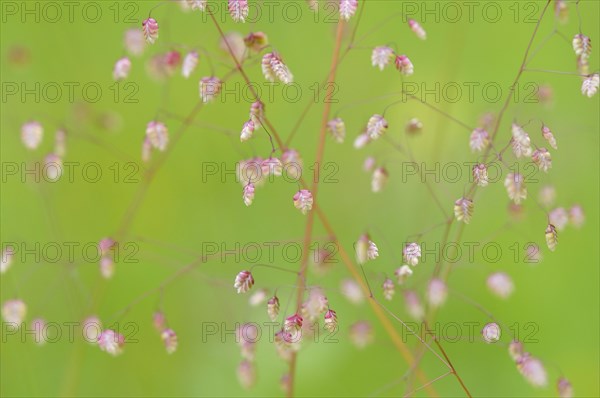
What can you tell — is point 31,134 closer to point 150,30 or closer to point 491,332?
A: point 150,30

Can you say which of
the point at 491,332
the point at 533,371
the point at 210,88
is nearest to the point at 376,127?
the point at 210,88

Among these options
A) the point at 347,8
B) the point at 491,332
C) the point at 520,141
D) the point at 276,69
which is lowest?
the point at 491,332

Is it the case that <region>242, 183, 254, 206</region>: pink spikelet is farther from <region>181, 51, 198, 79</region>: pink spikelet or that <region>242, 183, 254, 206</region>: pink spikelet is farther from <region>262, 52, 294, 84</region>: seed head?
<region>181, 51, 198, 79</region>: pink spikelet

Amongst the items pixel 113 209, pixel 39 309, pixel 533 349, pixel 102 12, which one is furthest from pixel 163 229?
pixel 533 349

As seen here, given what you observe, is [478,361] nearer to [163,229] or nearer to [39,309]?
[163,229]

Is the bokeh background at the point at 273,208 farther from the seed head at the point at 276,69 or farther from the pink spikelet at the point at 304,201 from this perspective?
the pink spikelet at the point at 304,201

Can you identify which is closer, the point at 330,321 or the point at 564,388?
the point at 330,321
